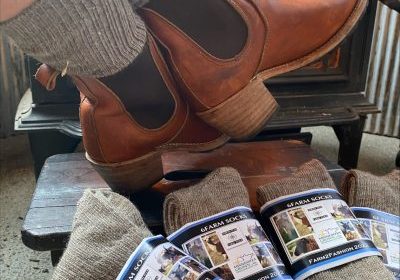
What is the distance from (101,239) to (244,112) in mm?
220

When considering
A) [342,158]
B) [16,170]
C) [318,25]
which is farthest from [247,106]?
[16,170]

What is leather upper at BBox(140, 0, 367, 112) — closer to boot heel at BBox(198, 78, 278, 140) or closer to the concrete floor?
boot heel at BBox(198, 78, 278, 140)

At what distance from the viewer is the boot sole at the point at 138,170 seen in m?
0.57

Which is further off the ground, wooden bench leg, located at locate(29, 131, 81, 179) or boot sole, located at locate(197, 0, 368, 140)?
boot sole, located at locate(197, 0, 368, 140)

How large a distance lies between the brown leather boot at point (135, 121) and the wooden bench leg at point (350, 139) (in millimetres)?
539

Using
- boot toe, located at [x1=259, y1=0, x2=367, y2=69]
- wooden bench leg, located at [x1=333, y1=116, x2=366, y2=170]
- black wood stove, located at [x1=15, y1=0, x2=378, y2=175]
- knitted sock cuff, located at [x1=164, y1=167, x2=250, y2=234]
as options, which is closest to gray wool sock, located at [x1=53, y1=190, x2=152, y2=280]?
knitted sock cuff, located at [x1=164, y1=167, x2=250, y2=234]

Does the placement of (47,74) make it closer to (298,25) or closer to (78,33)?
(78,33)

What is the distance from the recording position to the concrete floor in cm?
88

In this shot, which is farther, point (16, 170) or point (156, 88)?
point (16, 170)

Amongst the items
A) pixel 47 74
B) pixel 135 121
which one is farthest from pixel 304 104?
pixel 47 74

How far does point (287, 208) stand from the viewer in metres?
0.53

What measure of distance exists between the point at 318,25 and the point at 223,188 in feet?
0.77

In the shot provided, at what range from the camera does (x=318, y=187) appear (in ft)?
1.83

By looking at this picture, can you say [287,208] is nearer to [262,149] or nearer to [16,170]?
[262,149]
